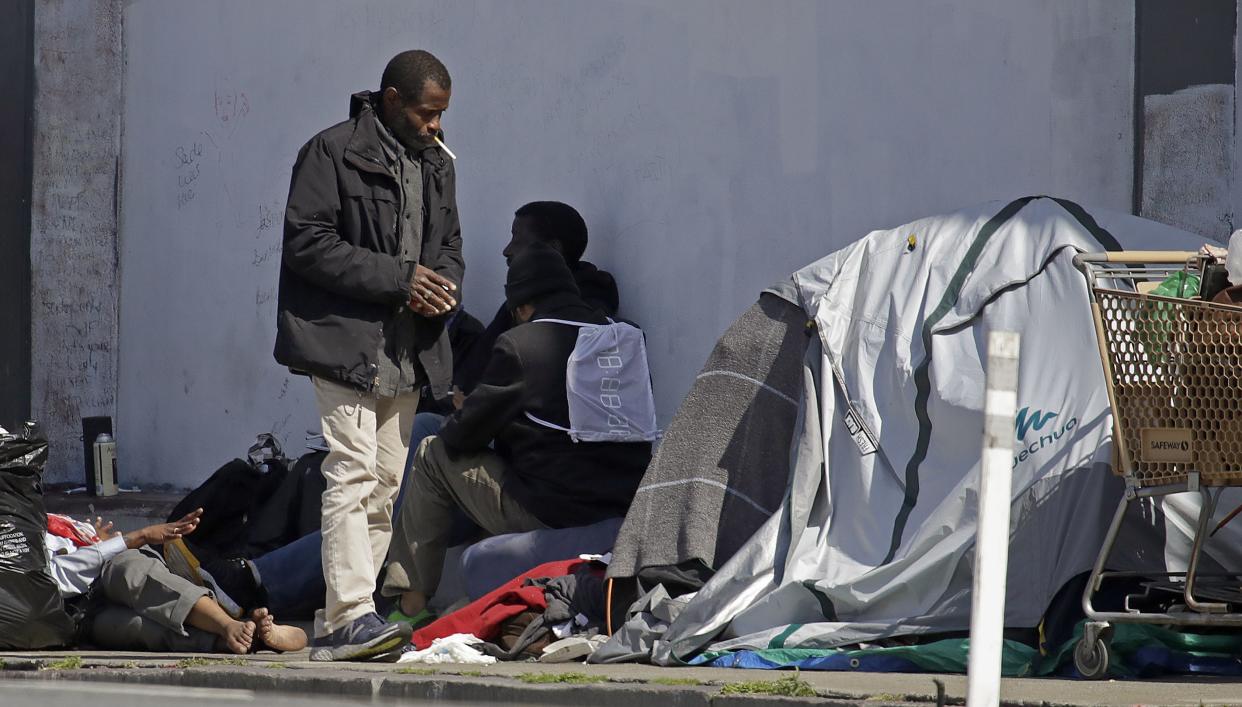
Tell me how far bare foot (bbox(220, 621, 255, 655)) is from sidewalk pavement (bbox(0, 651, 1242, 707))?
0.45 feet

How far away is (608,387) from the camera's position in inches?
263

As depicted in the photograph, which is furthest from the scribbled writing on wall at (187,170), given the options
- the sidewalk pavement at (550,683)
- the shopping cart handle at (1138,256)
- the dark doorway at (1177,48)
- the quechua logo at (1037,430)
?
the shopping cart handle at (1138,256)

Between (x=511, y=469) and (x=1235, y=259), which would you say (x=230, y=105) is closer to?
(x=511, y=469)

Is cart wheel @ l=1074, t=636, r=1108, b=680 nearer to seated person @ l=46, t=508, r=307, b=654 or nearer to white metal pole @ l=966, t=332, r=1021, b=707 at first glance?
white metal pole @ l=966, t=332, r=1021, b=707

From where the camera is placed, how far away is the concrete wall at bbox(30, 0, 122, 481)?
9.66 metres

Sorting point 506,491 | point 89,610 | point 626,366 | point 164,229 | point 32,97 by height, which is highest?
point 32,97

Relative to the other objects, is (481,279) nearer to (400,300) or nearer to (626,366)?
(626,366)

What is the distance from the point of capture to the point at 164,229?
9508mm

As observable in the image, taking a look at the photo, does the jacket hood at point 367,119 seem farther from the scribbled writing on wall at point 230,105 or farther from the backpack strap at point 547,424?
the scribbled writing on wall at point 230,105

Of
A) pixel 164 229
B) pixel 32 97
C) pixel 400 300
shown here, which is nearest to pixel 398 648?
pixel 400 300

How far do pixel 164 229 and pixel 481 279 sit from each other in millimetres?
2328

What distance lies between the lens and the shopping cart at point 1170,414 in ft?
14.6

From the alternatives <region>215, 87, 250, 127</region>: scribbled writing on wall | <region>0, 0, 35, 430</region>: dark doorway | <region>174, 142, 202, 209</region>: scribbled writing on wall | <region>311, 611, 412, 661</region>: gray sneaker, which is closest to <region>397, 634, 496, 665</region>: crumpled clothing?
<region>311, 611, 412, 661</region>: gray sneaker

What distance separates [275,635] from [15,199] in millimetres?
4793
